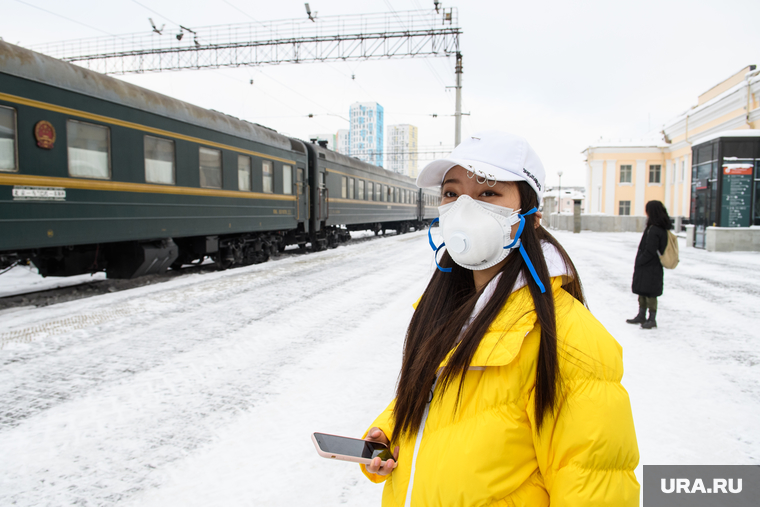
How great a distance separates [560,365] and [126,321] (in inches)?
243

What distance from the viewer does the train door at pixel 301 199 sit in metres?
14.7

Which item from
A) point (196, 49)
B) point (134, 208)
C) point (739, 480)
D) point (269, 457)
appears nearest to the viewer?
point (739, 480)

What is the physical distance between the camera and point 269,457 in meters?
2.93

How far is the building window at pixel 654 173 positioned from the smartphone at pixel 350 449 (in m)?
48.6

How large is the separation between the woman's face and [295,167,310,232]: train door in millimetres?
13482

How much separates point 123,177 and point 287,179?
6.31m

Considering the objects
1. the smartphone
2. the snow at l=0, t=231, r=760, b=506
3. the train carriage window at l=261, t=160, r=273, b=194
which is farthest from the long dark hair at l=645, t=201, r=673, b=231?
the train carriage window at l=261, t=160, r=273, b=194

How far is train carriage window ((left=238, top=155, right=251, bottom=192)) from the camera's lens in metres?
11.6

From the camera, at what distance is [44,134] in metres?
6.71

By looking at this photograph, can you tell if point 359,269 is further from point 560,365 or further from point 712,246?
point 712,246

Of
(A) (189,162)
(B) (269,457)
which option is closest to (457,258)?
(B) (269,457)

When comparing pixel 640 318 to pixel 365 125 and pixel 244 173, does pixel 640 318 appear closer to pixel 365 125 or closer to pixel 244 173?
pixel 244 173

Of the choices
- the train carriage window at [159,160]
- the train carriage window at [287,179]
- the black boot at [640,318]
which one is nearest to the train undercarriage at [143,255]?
the train carriage window at [159,160]

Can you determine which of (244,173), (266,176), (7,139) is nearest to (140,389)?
(7,139)
